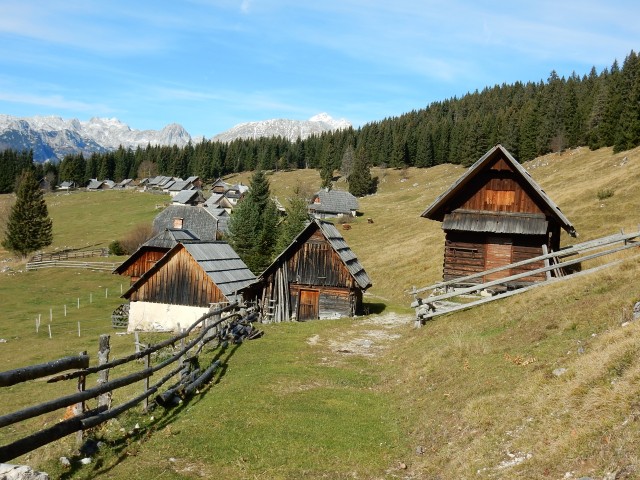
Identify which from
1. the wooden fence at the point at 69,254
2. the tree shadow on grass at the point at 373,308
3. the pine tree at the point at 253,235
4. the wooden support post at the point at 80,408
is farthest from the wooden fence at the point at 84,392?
the wooden fence at the point at 69,254

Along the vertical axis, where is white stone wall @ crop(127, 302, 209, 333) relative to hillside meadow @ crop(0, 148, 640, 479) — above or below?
below

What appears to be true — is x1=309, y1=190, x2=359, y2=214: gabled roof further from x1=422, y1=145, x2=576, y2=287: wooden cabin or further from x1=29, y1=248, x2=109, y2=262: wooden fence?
x1=422, y1=145, x2=576, y2=287: wooden cabin

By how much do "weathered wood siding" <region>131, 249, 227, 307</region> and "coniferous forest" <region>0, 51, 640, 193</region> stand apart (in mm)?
48696

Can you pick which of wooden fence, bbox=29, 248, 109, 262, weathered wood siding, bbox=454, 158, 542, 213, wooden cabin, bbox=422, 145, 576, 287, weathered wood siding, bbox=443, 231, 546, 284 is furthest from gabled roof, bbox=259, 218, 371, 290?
wooden fence, bbox=29, 248, 109, 262

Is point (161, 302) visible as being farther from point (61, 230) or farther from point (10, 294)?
point (61, 230)

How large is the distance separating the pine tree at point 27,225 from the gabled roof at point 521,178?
72624 mm

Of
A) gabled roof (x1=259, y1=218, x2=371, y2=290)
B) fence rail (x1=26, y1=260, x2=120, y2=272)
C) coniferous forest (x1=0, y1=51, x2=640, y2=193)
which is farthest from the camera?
coniferous forest (x1=0, y1=51, x2=640, y2=193)

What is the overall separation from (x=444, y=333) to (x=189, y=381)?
9.03 m

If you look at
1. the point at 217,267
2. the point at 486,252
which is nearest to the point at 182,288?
the point at 217,267

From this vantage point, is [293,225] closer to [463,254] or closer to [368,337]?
[463,254]

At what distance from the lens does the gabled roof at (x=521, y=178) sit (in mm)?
26172

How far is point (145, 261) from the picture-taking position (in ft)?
170

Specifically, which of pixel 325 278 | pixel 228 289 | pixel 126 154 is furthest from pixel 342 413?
pixel 126 154

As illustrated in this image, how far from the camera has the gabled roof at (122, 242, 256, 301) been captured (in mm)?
34625
